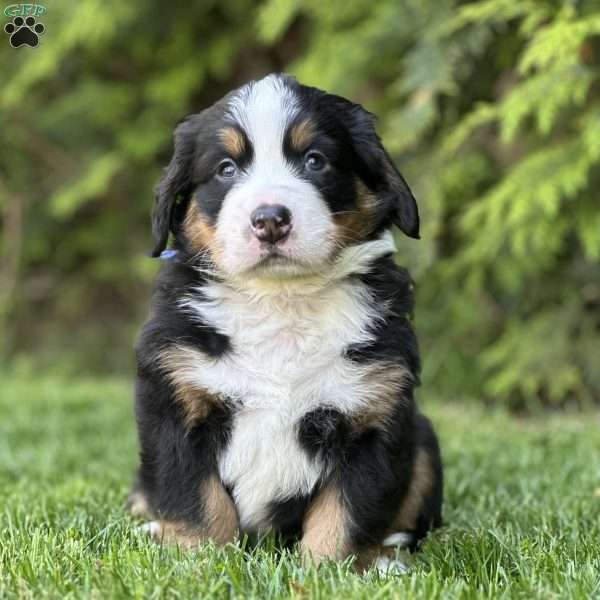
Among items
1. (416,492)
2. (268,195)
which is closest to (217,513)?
(416,492)

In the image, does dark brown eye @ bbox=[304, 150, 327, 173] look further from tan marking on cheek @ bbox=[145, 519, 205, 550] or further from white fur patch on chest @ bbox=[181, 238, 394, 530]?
tan marking on cheek @ bbox=[145, 519, 205, 550]

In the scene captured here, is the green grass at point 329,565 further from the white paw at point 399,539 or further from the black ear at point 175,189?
the black ear at point 175,189

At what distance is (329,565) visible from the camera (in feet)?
8.57

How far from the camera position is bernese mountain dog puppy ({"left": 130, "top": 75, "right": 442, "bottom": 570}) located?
281 centimetres

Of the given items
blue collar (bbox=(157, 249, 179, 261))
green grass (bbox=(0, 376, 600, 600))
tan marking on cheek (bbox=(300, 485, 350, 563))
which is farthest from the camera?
blue collar (bbox=(157, 249, 179, 261))

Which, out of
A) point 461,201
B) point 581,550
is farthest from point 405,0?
point 581,550

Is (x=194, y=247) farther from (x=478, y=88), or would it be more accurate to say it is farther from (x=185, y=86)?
(x=185, y=86)

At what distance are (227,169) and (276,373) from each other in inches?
25.0

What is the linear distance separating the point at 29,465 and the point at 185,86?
490 cm

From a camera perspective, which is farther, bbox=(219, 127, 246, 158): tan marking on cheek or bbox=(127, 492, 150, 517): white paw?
bbox=(127, 492, 150, 517): white paw

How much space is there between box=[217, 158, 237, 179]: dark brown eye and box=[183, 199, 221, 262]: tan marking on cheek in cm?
14

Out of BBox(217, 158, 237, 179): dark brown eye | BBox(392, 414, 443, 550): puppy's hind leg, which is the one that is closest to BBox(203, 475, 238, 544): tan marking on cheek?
BBox(392, 414, 443, 550): puppy's hind leg

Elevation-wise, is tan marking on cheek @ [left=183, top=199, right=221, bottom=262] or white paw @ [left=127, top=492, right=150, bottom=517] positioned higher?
tan marking on cheek @ [left=183, top=199, right=221, bottom=262]

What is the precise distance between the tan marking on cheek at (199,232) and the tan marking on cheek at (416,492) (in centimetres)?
98
